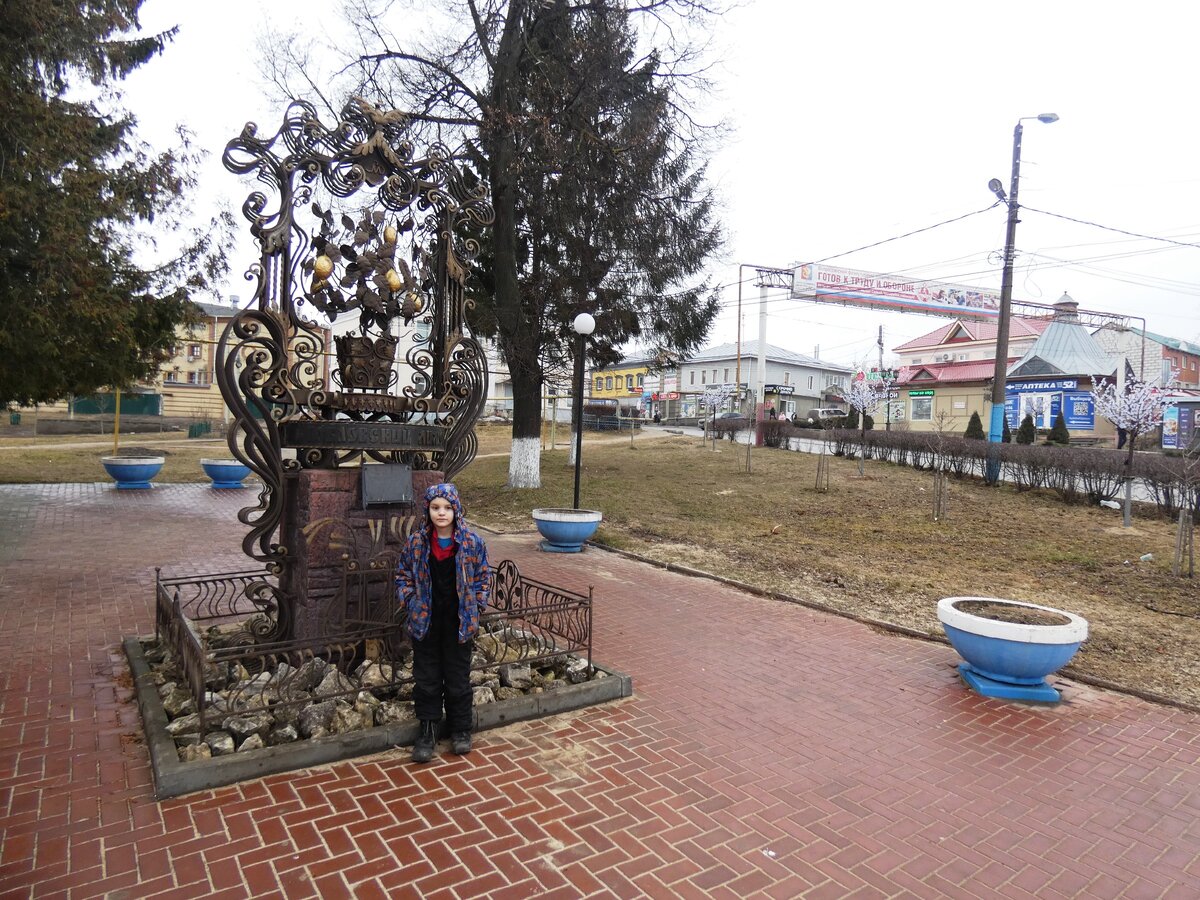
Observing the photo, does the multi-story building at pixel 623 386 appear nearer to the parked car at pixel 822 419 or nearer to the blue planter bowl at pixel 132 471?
the parked car at pixel 822 419

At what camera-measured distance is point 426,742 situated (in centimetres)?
384

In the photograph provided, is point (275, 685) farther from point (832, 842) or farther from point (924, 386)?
Result: point (924, 386)

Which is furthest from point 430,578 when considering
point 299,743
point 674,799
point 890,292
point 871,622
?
point 890,292

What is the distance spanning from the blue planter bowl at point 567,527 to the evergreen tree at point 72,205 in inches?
223

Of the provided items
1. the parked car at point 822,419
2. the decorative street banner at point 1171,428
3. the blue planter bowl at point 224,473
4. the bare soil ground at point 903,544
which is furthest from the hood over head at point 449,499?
the parked car at point 822,419

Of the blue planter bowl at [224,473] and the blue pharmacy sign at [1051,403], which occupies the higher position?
the blue pharmacy sign at [1051,403]

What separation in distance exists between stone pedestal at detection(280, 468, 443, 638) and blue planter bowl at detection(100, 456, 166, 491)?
12618mm

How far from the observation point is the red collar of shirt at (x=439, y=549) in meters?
3.89

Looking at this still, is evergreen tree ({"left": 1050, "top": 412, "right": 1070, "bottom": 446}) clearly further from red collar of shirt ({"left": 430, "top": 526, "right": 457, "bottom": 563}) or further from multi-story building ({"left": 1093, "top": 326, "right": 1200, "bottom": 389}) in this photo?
red collar of shirt ({"left": 430, "top": 526, "right": 457, "bottom": 563})

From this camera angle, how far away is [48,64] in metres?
8.05

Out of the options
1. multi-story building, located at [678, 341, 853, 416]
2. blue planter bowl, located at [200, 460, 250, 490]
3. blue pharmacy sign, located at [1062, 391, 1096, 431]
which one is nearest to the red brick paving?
blue planter bowl, located at [200, 460, 250, 490]

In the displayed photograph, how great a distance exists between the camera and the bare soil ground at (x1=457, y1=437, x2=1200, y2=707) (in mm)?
7000

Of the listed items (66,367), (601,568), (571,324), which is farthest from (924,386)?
(66,367)

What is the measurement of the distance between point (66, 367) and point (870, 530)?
12636 mm
